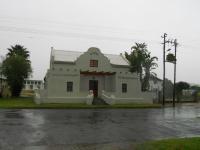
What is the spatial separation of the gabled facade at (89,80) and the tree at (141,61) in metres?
1.02

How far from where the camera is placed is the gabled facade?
36188 millimetres

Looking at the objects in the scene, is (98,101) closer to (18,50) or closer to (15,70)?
(15,70)

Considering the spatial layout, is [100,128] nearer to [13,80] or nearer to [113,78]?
[113,78]

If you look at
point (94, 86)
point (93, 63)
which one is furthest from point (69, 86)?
point (93, 63)

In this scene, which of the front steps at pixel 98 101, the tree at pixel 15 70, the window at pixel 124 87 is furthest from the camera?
the tree at pixel 15 70

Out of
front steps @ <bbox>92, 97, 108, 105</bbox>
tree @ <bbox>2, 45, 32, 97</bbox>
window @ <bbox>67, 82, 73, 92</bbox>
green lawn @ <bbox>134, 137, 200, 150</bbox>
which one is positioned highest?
tree @ <bbox>2, 45, 32, 97</bbox>

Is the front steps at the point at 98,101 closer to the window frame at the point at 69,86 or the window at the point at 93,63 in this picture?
the window frame at the point at 69,86

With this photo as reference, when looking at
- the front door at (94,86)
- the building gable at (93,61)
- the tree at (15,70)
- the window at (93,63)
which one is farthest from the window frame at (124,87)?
the tree at (15,70)

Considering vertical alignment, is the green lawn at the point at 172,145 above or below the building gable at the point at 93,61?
below

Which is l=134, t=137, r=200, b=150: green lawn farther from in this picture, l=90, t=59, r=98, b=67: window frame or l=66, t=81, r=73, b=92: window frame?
l=90, t=59, r=98, b=67: window frame

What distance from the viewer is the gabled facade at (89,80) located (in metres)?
36.2

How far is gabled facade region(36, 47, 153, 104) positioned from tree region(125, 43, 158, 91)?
1.02 meters

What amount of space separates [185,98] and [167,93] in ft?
14.0

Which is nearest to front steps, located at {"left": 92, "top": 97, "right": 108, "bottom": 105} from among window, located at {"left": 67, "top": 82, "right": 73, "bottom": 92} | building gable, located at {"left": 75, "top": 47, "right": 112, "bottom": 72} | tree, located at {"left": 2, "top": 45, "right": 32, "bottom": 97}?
window, located at {"left": 67, "top": 82, "right": 73, "bottom": 92}
